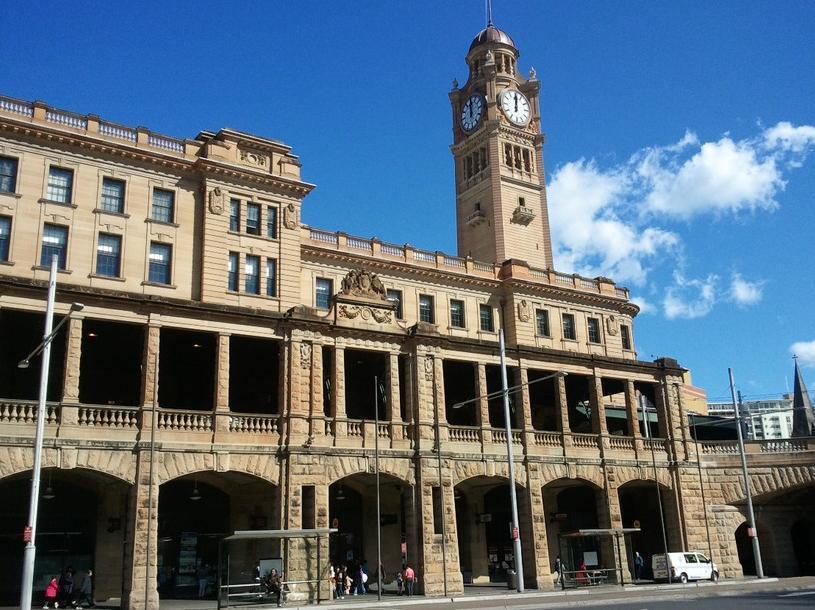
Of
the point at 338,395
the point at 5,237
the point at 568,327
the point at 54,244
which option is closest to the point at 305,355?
the point at 338,395

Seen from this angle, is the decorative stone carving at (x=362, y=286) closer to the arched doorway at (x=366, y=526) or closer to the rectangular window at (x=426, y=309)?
the arched doorway at (x=366, y=526)

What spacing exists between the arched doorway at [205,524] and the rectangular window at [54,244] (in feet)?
38.4

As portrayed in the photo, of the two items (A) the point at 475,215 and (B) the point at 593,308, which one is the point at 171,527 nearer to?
(B) the point at 593,308

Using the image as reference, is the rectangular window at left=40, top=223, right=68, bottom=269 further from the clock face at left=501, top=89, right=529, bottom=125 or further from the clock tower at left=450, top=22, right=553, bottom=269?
the clock face at left=501, top=89, right=529, bottom=125

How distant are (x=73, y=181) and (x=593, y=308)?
37.4m

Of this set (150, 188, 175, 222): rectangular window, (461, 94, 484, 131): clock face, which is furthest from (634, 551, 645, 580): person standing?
(461, 94, 484, 131): clock face

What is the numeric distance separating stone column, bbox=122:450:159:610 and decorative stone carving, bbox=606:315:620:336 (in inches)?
1501

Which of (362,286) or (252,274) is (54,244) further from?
(362,286)

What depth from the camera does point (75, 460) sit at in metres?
31.2

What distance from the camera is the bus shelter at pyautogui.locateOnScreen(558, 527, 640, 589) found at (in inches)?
1657

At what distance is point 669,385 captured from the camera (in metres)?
51.2

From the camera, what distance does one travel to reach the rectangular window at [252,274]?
Result: 41.3 metres

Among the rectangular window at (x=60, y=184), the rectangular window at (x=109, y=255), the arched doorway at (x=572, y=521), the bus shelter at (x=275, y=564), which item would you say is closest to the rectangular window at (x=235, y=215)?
the rectangular window at (x=109, y=255)

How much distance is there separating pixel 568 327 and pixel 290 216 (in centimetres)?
2425
